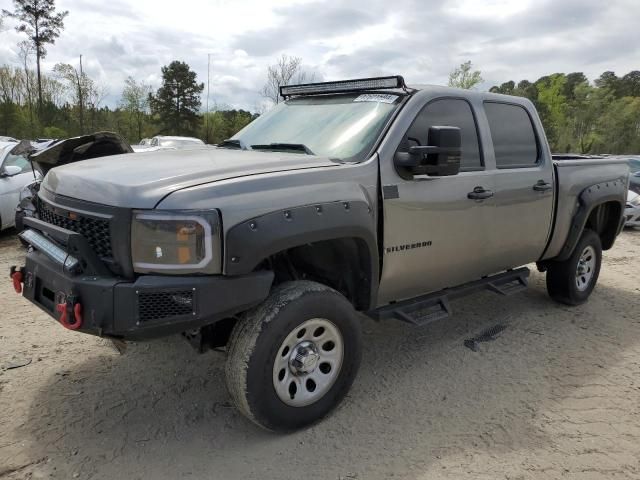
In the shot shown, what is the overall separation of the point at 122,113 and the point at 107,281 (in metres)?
43.0

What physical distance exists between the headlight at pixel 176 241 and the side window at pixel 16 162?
7210 mm

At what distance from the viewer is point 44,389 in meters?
3.44

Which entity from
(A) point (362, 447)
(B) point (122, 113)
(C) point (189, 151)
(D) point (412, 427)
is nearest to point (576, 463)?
(D) point (412, 427)

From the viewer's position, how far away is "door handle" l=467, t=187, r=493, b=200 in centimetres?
384

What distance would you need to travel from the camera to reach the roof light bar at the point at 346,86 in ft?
12.1

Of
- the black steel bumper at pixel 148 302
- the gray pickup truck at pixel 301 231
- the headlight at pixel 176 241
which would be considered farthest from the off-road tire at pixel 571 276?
the headlight at pixel 176 241

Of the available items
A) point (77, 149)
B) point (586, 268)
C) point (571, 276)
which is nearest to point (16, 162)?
point (77, 149)

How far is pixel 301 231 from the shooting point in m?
2.74

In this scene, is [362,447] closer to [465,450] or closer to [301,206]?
[465,450]

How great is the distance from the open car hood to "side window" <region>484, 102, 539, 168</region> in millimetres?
3395

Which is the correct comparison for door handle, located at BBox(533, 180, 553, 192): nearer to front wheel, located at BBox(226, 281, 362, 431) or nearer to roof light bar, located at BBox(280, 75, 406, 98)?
roof light bar, located at BBox(280, 75, 406, 98)

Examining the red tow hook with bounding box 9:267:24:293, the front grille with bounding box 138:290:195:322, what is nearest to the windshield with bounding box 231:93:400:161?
the front grille with bounding box 138:290:195:322

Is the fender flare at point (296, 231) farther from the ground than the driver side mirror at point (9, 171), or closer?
farther from the ground

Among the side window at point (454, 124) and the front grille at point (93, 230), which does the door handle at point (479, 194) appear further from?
the front grille at point (93, 230)
